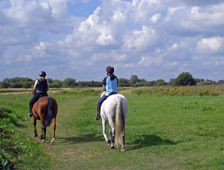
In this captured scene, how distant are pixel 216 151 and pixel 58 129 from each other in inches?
310

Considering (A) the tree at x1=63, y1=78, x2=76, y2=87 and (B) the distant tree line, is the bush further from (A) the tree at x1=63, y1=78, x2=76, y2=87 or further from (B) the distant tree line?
(A) the tree at x1=63, y1=78, x2=76, y2=87

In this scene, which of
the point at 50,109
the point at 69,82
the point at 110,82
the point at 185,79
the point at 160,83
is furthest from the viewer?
the point at 160,83

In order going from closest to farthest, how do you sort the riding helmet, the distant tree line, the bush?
the bush, the riding helmet, the distant tree line

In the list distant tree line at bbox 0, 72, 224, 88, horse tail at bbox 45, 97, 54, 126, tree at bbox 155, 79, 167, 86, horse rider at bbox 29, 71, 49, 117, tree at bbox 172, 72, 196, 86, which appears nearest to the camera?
horse tail at bbox 45, 97, 54, 126

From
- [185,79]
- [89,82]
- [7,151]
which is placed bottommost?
[7,151]

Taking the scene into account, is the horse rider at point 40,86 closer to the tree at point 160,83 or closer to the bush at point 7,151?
the bush at point 7,151

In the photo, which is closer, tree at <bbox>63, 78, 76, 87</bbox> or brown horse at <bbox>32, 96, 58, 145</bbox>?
brown horse at <bbox>32, 96, 58, 145</bbox>

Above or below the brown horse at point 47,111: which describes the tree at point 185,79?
above

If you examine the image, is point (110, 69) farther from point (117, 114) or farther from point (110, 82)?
point (117, 114)

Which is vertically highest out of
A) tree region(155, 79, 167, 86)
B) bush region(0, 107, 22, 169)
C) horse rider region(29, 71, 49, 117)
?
tree region(155, 79, 167, 86)

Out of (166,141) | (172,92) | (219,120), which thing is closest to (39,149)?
(166,141)

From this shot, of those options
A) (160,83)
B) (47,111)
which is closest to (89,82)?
(160,83)

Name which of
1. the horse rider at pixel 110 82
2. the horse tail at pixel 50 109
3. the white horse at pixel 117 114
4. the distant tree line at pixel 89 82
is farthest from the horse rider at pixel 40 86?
the distant tree line at pixel 89 82

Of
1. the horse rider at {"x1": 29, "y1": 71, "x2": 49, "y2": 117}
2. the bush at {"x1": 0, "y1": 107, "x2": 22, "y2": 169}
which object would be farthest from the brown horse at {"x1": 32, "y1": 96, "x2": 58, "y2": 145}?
the bush at {"x1": 0, "y1": 107, "x2": 22, "y2": 169}
